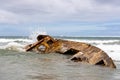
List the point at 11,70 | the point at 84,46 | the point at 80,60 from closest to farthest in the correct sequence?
the point at 11,70 → the point at 80,60 → the point at 84,46

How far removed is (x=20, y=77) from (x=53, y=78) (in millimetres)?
880

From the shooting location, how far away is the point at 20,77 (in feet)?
26.8

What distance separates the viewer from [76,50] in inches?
623

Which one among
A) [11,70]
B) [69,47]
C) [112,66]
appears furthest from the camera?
[69,47]

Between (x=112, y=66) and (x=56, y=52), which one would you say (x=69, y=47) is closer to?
(x=56, y=52)

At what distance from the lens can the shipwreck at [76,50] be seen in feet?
40.5

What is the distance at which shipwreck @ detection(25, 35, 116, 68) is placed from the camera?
12.4m

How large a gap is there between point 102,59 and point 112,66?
845 millimetres

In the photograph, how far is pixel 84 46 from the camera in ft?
50.1

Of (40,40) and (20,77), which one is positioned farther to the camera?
(40,40)

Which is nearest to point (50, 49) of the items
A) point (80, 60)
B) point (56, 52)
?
point (56, 52)

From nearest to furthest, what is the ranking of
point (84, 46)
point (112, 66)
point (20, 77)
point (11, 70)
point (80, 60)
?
point (20, 77) → point (11, 70) → point (112, 66) → point (80, 60) → point (84, 46)

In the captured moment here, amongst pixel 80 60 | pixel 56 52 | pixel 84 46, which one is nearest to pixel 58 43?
pixel 56 52

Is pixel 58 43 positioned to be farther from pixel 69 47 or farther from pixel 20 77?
pixel 20 77
